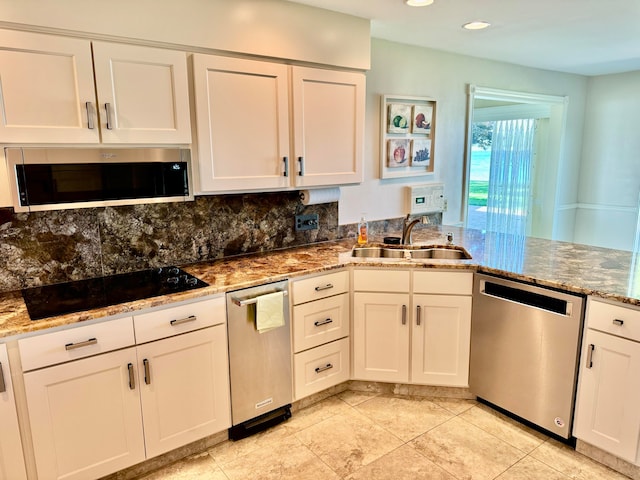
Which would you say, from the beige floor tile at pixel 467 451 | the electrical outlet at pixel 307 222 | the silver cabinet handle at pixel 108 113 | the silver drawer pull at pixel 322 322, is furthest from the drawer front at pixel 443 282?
the silver cabinet handle at pixel 108 113

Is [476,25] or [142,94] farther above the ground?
[476,25]

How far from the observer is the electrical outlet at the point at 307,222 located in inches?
121

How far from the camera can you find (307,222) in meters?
3.12

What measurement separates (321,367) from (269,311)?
2.00 feet

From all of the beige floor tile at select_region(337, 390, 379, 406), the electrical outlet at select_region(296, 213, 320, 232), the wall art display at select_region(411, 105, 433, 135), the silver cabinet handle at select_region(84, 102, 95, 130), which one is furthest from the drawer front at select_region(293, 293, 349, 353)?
the wall art display at select_region(411, 105, 433, 135)

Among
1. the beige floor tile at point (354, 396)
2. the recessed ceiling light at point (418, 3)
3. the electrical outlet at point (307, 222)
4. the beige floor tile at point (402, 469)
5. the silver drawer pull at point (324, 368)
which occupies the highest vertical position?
the recessed ceiling light at point (418, 3)

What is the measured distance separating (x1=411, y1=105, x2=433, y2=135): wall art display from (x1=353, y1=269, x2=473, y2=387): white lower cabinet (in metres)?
1.52

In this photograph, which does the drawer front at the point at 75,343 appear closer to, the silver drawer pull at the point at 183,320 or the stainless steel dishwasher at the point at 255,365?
the silver drawer pull at the point at 183,320

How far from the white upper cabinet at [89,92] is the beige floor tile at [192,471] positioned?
1.63 metres

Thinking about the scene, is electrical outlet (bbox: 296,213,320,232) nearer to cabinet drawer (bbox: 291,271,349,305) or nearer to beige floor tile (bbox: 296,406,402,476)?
cabinet drawer (bbox: 291,271,349,305)

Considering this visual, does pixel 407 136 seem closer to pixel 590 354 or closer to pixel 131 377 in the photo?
pixel 590 354

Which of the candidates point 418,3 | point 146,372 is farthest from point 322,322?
point 418,3

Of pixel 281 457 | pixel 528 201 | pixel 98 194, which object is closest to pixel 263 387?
pixel 281 457

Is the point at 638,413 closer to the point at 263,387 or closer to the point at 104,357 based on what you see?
the point at 263,387
